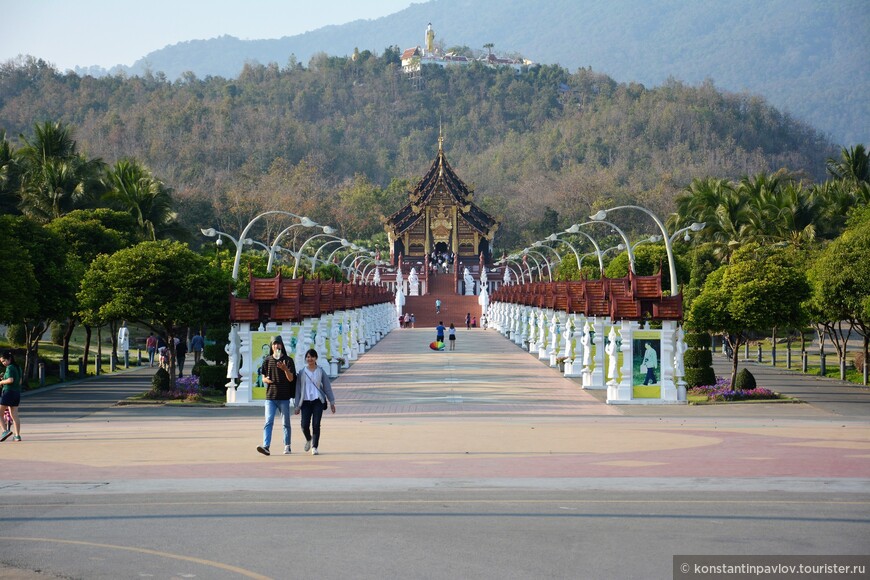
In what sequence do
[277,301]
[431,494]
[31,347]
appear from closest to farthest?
[431,494] → [277,301] → [31,347]

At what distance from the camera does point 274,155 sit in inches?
7854

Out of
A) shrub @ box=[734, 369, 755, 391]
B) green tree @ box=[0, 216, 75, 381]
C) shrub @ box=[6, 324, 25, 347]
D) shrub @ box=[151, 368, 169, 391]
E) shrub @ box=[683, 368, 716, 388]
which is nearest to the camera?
shrub @ box=[734, 369, 755, 391]

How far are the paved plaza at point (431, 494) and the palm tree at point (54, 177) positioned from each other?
36.2m

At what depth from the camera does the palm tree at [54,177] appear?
62828mm

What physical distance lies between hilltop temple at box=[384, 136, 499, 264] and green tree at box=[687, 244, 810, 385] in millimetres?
101900

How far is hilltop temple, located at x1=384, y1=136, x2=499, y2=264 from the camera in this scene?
141 meters

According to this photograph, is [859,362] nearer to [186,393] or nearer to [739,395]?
[739,395]

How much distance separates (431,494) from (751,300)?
23.7m

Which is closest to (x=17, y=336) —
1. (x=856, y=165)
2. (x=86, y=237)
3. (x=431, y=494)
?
(x=86, y=237)

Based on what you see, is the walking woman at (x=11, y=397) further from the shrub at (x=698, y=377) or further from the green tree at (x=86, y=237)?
the green tree at (x=86, y=237)

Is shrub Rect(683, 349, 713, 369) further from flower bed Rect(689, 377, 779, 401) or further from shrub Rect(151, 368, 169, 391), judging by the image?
shrub Rect(151, 368, 169, 391)

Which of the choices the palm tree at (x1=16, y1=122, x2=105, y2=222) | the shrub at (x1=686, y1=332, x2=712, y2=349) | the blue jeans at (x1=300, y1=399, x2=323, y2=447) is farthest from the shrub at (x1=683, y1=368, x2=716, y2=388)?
the palm tree at (x1=16, y1=122, x2=105, y2=222)

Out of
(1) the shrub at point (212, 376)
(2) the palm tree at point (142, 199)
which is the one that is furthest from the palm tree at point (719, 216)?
(1) the shrub at point (212, 376)

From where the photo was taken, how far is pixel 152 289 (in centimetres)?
3697
